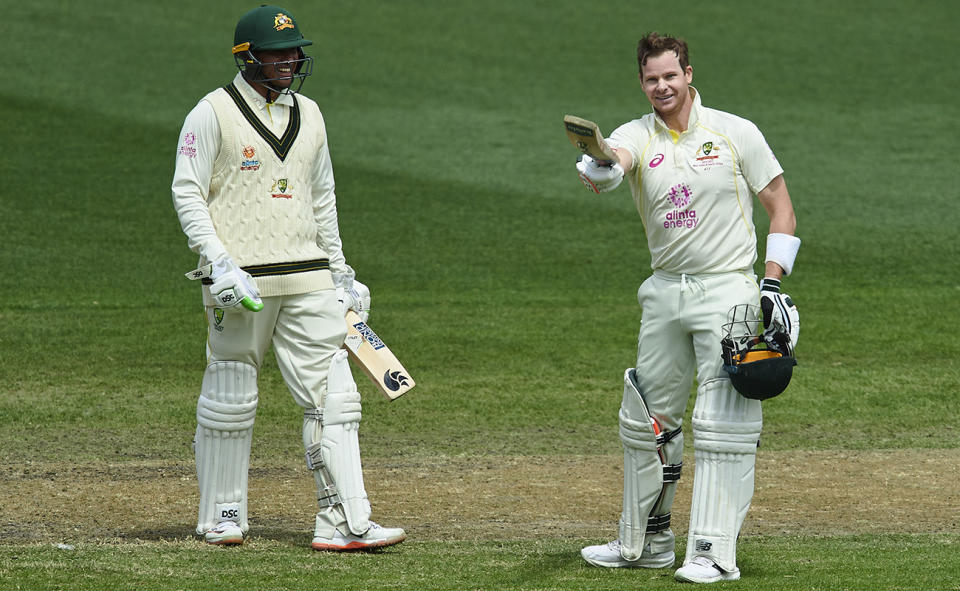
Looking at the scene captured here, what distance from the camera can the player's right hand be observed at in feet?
18.1

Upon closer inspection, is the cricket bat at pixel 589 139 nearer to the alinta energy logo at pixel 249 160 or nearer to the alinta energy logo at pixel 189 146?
the alinta energy logo at pixel 249 160

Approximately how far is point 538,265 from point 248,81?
762 centimetres

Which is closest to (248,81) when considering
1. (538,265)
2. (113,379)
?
(113,379)

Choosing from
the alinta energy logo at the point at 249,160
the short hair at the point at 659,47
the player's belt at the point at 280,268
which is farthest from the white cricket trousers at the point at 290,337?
the short hair at the point at 659,47

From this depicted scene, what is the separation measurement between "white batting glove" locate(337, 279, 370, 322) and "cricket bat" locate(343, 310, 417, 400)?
9cm

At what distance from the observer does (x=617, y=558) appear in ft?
18.5

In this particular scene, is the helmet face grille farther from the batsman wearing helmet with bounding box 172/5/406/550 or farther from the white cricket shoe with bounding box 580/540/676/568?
the batsman wearing helmet with bounding box 172/5/406/550

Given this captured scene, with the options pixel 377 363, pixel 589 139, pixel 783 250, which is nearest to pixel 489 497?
pixel 377 363

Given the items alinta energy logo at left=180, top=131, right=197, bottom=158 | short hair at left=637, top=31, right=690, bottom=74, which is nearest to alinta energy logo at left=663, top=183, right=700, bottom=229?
short hair at left=637, top=31, right=690, bottom=74

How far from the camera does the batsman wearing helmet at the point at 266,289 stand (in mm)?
5793

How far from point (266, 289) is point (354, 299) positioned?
20.7 inches

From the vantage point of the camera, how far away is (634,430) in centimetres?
554

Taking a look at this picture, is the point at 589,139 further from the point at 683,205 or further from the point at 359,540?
the point at 359,540

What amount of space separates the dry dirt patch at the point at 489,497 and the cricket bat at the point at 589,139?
1.95 m
